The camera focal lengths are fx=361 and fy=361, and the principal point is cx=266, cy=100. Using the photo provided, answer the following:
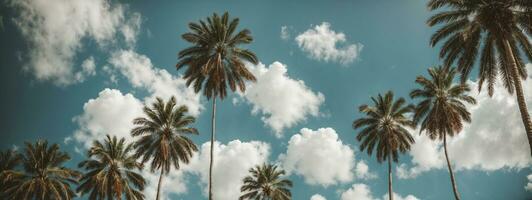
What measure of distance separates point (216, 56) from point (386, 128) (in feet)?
61.4

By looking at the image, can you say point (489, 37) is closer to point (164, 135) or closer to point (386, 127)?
point (386, 127)

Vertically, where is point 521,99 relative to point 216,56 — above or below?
below

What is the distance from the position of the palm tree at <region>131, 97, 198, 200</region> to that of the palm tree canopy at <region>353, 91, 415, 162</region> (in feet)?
57.3

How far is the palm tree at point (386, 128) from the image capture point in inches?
1420

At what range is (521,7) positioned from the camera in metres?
17.6

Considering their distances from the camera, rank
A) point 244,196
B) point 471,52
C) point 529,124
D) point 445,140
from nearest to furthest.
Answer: point 529,124 → point 471,52 → point 445,140 → point 244,196

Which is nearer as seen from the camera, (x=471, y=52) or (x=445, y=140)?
(x=471, y=52)

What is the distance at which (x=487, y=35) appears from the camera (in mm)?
20547

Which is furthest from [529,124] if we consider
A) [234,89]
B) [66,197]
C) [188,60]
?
[66,197]

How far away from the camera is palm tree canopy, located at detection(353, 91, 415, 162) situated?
1420 inches

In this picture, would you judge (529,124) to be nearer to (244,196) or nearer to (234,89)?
(234,89)

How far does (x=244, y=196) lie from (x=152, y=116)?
18.6 meters

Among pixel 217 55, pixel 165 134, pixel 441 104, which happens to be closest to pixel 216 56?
pixel 217 55

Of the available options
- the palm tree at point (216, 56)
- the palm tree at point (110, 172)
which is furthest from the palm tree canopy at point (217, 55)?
the palm tree at point (110, 172)
